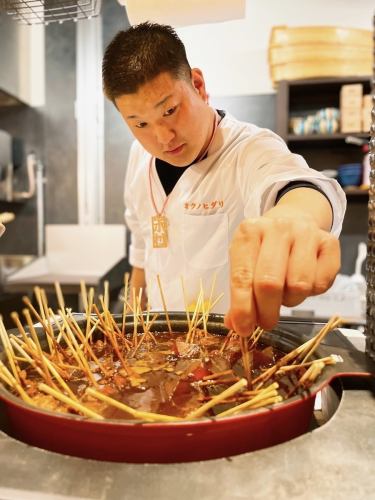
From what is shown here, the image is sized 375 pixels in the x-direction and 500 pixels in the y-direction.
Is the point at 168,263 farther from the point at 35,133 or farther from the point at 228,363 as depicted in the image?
the point at 35,133

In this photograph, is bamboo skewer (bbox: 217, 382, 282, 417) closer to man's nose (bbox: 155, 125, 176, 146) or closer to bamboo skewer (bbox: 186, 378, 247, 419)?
bamboo skewer (bbox: 186, 378, 247, 419)

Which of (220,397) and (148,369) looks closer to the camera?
(220,397)

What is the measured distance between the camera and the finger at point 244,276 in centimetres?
65

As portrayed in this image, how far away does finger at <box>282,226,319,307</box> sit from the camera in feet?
2.19

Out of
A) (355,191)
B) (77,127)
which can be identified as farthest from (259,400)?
(77,127)

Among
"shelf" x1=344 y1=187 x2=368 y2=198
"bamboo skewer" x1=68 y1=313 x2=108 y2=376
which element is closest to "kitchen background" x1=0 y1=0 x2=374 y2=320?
"shelf" x1=344 y1=187 x2=368 y2=198

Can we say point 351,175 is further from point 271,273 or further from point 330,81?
point 271,273

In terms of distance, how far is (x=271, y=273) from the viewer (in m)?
0.65

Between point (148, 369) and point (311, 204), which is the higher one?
point (311, 204)

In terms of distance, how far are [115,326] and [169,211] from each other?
81 cm

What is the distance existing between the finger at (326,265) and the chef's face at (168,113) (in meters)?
0.78

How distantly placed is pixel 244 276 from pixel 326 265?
14 centimetres

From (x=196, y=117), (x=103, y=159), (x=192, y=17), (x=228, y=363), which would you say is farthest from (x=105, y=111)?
(x=228, y=363)

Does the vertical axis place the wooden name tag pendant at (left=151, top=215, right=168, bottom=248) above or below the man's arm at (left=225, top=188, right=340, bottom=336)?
below
